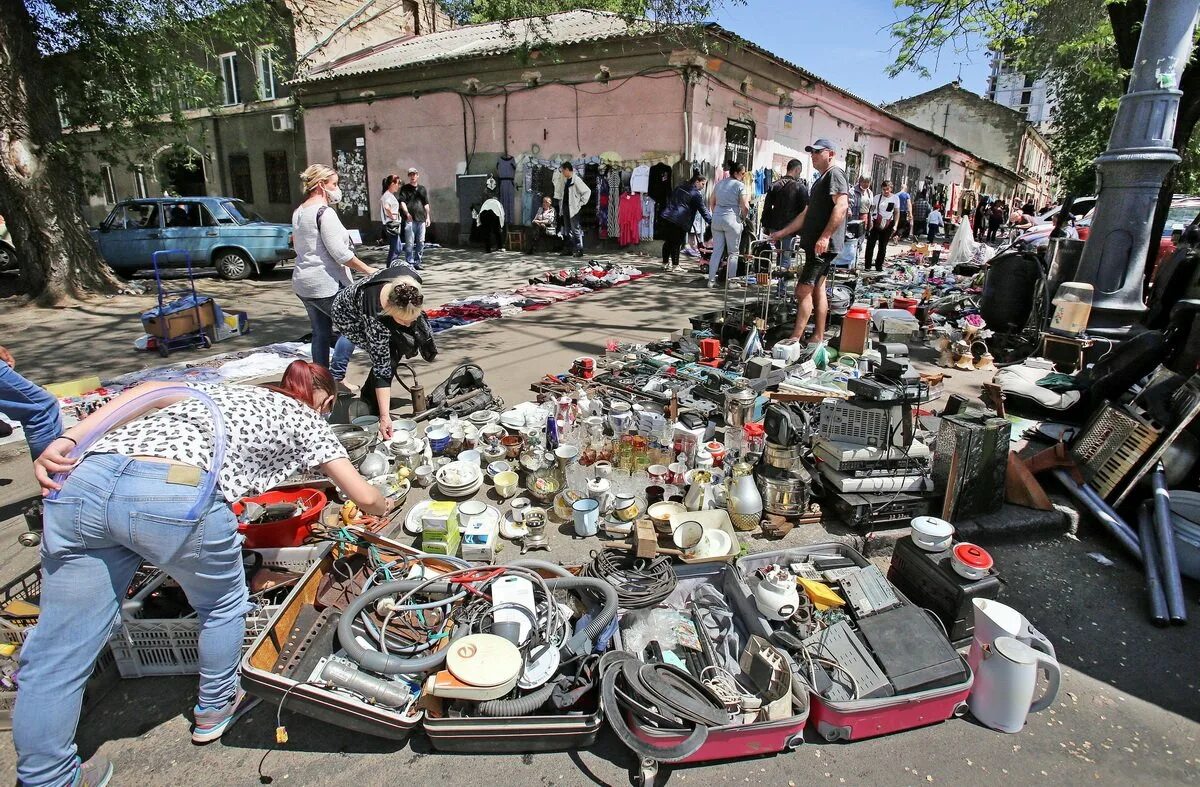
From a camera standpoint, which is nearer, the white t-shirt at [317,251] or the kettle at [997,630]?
the kettle at [997,630]

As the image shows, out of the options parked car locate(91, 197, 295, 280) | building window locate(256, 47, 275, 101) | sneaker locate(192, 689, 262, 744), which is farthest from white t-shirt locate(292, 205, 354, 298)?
building window locate(256, 47, 275, 101)

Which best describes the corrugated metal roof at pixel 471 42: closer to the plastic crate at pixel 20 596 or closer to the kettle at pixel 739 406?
the kettle at pixel 739 406

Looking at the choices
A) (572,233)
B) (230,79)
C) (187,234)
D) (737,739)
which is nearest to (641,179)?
(572,233)

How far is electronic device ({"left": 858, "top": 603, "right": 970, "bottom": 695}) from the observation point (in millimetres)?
2389

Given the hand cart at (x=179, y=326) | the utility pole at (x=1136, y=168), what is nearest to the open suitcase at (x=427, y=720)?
the hand cart at (x=179, y=326)

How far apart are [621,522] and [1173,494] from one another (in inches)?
121

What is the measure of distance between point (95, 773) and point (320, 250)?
3.95 meters

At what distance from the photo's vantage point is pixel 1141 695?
8.46 feet

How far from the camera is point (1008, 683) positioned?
232 centimetres

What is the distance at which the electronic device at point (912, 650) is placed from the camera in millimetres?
2389

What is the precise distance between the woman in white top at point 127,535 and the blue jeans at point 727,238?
819 cm

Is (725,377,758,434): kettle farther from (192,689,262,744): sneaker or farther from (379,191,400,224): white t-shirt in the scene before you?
(379,191,400,224): white t-shirt

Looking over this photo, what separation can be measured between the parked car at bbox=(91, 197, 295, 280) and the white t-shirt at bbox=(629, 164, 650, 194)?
771cm

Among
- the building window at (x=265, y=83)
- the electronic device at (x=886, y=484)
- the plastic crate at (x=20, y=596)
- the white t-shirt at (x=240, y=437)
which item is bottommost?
the plastic crate at (x=20, y=596)
